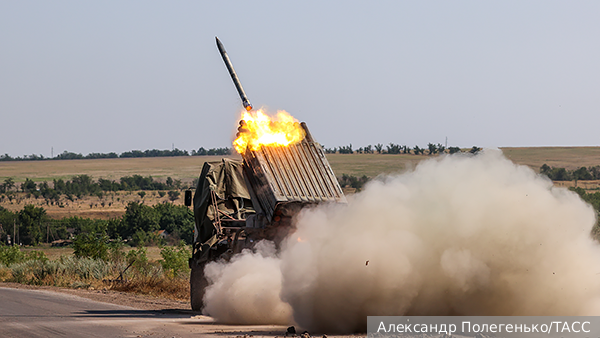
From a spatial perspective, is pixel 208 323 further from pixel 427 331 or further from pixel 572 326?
pixel 572 326

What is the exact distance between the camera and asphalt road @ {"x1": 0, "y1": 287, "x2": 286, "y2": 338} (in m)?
13.6

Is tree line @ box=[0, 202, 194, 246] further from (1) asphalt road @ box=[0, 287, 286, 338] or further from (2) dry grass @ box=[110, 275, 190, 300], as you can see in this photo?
(1) asphalt road @ box=[0, 287, 286, 338]

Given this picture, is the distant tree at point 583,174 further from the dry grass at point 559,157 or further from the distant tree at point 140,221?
the distant tree at point 140,221

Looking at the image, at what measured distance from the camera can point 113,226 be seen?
231 ft

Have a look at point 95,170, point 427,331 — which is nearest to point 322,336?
point 427,331

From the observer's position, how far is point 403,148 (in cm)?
13500

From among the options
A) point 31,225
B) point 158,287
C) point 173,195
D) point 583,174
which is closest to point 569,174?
point 583,174

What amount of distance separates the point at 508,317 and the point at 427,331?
1.37 metres

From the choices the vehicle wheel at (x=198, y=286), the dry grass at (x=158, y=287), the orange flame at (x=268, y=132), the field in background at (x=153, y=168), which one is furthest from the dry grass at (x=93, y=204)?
the orange flame at (x=268, y=132)

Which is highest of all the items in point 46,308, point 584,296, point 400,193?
point 400,193

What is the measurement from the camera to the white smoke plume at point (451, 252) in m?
12.4

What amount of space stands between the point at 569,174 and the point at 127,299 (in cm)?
7479

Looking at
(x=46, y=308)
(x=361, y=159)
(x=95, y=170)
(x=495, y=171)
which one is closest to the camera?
(x=495, y=171)

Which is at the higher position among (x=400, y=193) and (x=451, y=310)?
(x=400, y=193)
